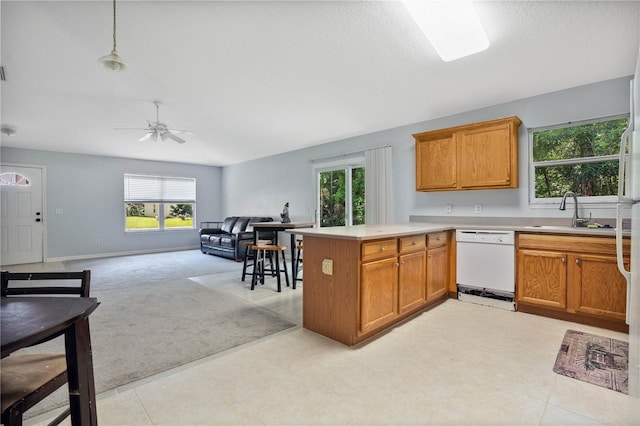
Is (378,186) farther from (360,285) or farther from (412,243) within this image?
(360,285)

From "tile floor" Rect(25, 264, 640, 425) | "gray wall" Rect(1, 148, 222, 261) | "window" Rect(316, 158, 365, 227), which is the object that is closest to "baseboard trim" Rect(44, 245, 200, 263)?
"gray wall" Rect(1, 148, 222, 261)

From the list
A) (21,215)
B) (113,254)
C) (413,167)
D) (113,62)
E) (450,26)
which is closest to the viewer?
(113,62)

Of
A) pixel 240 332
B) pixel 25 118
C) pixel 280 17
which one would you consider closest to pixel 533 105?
pixel 280 17

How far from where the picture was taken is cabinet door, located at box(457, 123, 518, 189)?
11.5ft

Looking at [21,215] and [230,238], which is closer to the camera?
[21,215]

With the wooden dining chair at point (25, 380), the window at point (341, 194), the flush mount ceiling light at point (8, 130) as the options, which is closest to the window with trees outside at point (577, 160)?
the window at point (341, 194)

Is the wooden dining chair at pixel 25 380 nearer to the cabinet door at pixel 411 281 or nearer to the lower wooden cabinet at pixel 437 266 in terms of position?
the cabinet door at pixel 411 281

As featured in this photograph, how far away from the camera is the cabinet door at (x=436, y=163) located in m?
3.94

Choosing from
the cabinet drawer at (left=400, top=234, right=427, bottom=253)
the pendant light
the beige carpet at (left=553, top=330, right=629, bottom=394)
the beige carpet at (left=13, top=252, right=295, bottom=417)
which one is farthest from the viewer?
the cabinet drawer at (left=400, top=234, right=427, bottom=253)

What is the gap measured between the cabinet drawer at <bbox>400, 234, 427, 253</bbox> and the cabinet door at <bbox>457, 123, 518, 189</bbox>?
46.3 inches

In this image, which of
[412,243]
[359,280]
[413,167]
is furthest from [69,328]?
[413,167]

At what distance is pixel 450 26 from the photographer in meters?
2.68

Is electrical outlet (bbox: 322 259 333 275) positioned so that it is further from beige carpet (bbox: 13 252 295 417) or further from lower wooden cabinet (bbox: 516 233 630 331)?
lower wooden cabinet (bbox: 516 233 630 331)

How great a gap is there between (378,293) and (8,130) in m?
6.54
